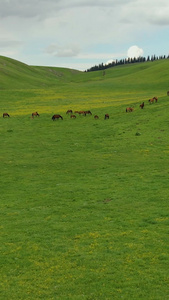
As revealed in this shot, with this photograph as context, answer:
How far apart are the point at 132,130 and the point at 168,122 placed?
5299 millimetres

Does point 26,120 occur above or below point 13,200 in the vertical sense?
above

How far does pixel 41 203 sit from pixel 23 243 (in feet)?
17.9

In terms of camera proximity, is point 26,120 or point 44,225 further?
point 26,120

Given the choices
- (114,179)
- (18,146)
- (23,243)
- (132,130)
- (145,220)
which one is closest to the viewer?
(23,243)

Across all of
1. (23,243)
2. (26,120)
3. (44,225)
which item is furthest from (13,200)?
(26,120)

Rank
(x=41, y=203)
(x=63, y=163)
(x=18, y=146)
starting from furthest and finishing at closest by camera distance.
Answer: (x=18, y=146) → (x=63, y=163) → (x=41, y=203)

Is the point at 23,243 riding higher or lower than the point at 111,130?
lower

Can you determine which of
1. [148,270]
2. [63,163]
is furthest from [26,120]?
[148,270]

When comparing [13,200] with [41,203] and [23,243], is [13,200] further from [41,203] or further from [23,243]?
[23,243]

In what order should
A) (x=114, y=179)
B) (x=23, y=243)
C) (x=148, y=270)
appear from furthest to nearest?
(x=114, y=179) → (x=23, y=243) → (x=148, y=270)

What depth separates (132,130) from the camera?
44.9 m

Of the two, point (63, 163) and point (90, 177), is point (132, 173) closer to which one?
point (90, 177)

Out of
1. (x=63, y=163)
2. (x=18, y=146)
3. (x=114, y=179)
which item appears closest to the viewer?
(x=114, y=179)

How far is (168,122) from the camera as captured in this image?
4581cm
